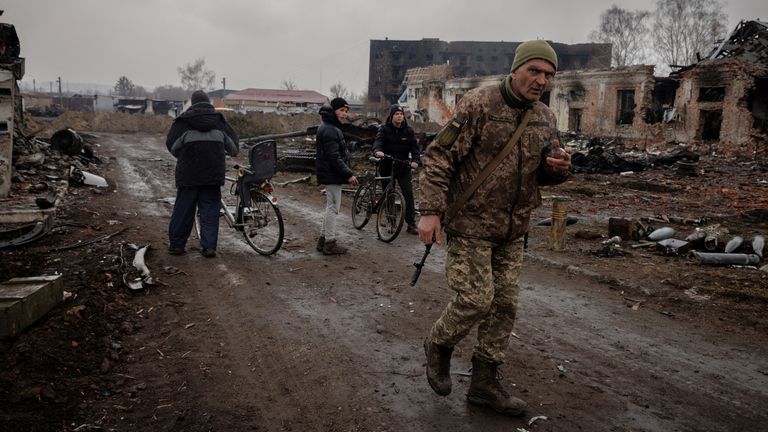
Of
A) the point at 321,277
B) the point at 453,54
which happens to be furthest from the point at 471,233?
the point at 453,54

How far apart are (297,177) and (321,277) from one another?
1015 cm

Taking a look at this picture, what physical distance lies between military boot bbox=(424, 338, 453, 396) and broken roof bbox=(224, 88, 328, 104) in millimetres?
69458

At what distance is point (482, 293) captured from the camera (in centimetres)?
316

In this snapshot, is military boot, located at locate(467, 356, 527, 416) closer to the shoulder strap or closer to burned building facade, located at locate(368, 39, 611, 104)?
the shoulder strap

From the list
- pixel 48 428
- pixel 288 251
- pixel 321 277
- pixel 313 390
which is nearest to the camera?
pixel 48 428

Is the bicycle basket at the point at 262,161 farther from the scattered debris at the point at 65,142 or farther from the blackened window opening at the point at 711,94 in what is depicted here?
the blackened window opening at the point at 711,94

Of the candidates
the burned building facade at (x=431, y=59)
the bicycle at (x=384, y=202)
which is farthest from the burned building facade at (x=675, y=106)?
the burned building facade at (x=431, y=59)

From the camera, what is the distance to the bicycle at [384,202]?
27.0 feet

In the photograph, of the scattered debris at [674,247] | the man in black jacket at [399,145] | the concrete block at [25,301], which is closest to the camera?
the concrete block at [25,301]

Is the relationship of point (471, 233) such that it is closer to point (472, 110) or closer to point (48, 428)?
point (472, 110)

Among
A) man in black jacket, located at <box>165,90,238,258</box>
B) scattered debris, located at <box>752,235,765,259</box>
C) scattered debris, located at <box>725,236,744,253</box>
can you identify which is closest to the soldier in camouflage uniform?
man in black jacket, located at <box>165,90,238,258</box>

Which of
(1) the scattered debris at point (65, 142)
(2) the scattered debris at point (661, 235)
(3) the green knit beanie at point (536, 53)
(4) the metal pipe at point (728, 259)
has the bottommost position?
(4) the metal pipe at point (728, 259)

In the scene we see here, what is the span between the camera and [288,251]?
24.7 feet

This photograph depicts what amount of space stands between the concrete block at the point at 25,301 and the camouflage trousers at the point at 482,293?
9.91 ft
